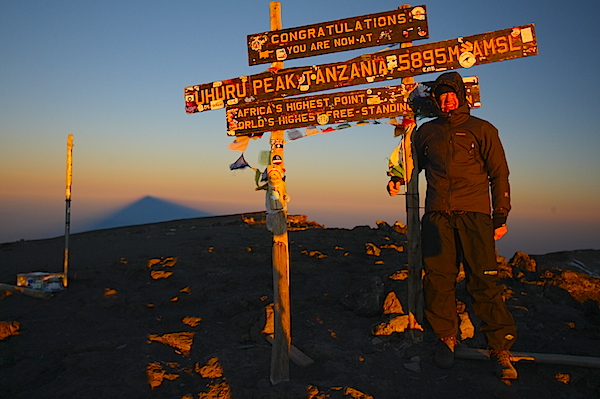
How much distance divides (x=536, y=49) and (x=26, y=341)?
264 inches

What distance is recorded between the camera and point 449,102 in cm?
412

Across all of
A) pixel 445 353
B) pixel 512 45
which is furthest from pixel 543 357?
pixel 512 45

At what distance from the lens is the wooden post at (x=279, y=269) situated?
13.3 feet

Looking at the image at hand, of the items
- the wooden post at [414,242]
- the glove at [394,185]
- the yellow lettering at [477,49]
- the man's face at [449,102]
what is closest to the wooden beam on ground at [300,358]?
the wooden post at [414,242]

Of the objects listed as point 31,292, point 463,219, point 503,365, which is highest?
point 463,219

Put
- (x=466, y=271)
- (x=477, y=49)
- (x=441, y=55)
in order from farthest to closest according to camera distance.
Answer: (x=441, y=55) → (x=477, y=49) → (x=466, y=271)

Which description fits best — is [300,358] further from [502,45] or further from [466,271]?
[502,45]

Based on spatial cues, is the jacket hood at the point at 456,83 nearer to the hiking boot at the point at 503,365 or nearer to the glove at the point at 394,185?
the glove at the point at 394,185

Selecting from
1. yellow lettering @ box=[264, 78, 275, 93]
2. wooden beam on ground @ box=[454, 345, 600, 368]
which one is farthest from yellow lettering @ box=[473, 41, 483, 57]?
wooden beam on ground @ box=[454, 345, 600, 368]

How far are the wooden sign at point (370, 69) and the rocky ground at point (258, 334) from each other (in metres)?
2.61

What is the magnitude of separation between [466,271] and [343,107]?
2007mm

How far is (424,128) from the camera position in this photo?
4.41 metres

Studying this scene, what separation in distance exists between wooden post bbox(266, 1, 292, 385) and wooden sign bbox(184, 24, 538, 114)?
2.51 ft

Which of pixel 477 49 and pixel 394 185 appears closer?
pixel 477 49
